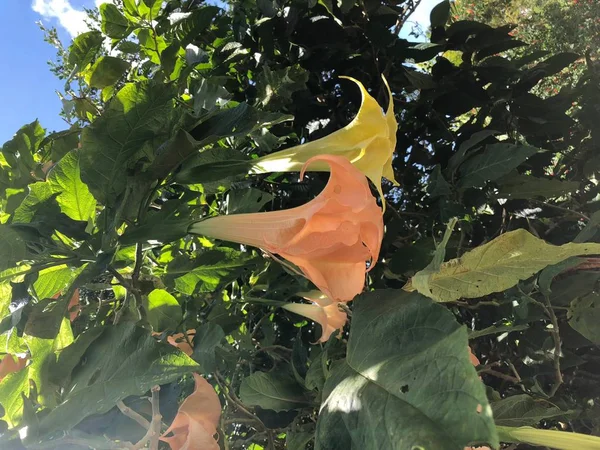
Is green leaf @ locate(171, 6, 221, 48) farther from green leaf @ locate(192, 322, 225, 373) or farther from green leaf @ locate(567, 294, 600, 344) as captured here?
green leaf @ locate(567, 294, 600, 344)

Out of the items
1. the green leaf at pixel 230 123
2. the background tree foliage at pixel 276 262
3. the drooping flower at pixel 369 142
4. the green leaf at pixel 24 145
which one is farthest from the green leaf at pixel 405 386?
the green leaf at pixel 24 145

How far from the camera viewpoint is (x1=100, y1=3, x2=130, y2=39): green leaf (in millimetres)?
829

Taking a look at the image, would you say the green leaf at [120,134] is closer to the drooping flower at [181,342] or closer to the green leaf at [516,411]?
the drooping flower at [181,342]

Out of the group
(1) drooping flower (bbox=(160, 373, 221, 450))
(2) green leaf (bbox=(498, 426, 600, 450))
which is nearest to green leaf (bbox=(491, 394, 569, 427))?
(2) green leaf (bbox=(498, 426, 600, 450))

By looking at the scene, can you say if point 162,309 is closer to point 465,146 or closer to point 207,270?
point 207,270

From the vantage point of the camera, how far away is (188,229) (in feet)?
1.65

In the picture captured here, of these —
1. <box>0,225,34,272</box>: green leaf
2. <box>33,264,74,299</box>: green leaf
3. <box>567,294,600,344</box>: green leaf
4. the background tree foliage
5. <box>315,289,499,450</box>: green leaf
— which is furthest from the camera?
<box>567,294,600,344</box>: green leaf

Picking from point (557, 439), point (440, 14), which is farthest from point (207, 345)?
point (440, 14)

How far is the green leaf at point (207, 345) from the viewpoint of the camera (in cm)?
50

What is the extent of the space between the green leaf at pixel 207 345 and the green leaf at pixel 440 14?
671 mm

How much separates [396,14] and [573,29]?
384 cm

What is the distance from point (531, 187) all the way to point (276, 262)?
1.37 feet

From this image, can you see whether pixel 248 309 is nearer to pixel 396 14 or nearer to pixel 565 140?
pixel 396 14

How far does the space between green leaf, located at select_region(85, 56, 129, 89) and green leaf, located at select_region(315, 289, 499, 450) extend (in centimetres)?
67
